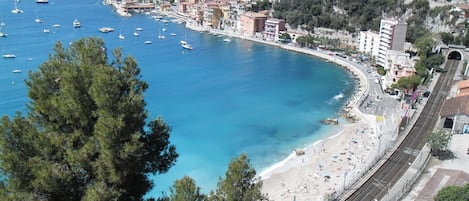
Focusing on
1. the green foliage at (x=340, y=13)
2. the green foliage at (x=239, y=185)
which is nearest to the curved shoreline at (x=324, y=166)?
the green foliage at (x=239, y=185)

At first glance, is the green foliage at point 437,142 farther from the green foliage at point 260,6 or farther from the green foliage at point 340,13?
the green foliage at point 260,6

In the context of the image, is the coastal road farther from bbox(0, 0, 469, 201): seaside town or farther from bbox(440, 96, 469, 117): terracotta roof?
bbox(440, 96, 469, 117): terracotta roof

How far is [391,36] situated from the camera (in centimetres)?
4184

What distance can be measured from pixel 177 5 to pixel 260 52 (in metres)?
35.3

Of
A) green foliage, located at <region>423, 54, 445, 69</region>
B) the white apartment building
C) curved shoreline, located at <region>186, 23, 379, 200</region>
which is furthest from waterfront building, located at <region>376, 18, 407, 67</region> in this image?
curved shoreline, located at <region>186, 23, 379, 200</region>

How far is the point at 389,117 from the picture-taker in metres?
29.9

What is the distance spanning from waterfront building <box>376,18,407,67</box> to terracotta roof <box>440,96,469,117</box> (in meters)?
13.9

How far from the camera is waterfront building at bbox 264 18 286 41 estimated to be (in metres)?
56.0

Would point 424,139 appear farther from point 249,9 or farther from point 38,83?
point 249,9

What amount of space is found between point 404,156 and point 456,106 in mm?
7499

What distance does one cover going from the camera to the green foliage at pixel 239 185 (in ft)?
24.6

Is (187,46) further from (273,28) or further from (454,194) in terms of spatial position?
(454,194)

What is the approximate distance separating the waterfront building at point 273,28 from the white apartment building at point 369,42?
11885 millimetres

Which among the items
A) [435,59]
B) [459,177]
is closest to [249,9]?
[435,59]
